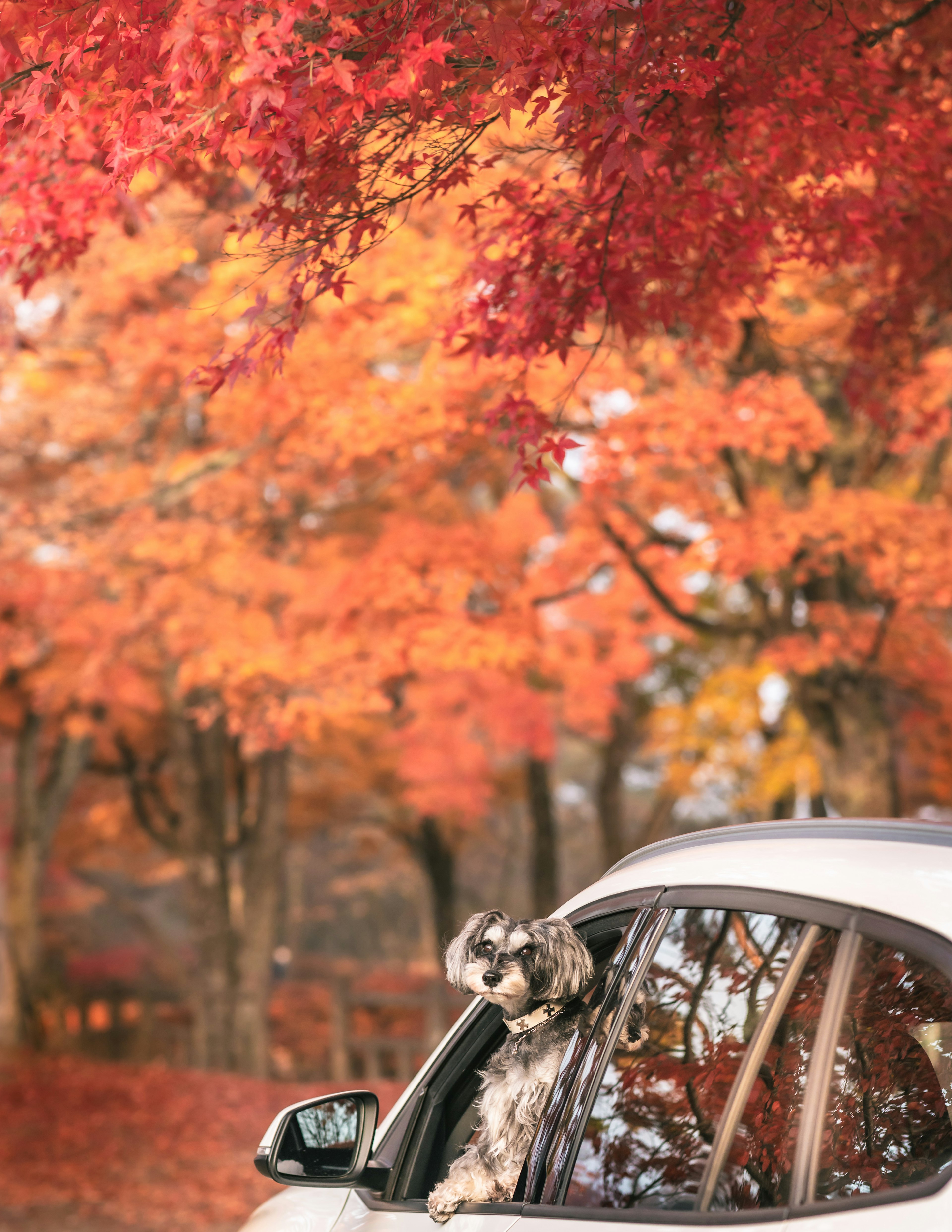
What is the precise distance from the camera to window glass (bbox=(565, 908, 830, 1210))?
70.2 inches

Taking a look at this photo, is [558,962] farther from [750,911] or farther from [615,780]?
[615,780]

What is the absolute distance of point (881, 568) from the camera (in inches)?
388

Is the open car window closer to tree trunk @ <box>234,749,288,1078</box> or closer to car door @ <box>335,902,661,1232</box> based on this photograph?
car door @ <box>335,902,661,1232</box>

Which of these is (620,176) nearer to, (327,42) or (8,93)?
(327,42)

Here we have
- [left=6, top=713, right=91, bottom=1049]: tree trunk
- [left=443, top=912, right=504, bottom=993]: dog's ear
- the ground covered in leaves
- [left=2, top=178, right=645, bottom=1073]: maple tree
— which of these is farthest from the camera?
[left=6, top=713, right=91, bottom=1049]: tree trunk

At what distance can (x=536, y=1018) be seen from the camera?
242 centimetres

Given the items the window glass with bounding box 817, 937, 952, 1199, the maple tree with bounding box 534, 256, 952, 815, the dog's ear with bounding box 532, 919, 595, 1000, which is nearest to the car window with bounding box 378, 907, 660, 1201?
the dog's ear with bounding box 532, 919, 595, 1000

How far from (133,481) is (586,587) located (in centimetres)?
684

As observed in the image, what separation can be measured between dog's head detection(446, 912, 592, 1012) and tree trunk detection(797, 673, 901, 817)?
921cm

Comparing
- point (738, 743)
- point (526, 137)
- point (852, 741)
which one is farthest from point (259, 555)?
point (526, 137)

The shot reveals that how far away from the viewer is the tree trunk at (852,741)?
10984mm

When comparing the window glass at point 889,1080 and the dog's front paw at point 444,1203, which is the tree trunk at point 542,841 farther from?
the window glass at point 889,1080

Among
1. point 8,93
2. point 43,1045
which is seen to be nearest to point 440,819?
point 43,1045

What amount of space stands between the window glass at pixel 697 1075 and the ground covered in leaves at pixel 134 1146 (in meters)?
8.35
